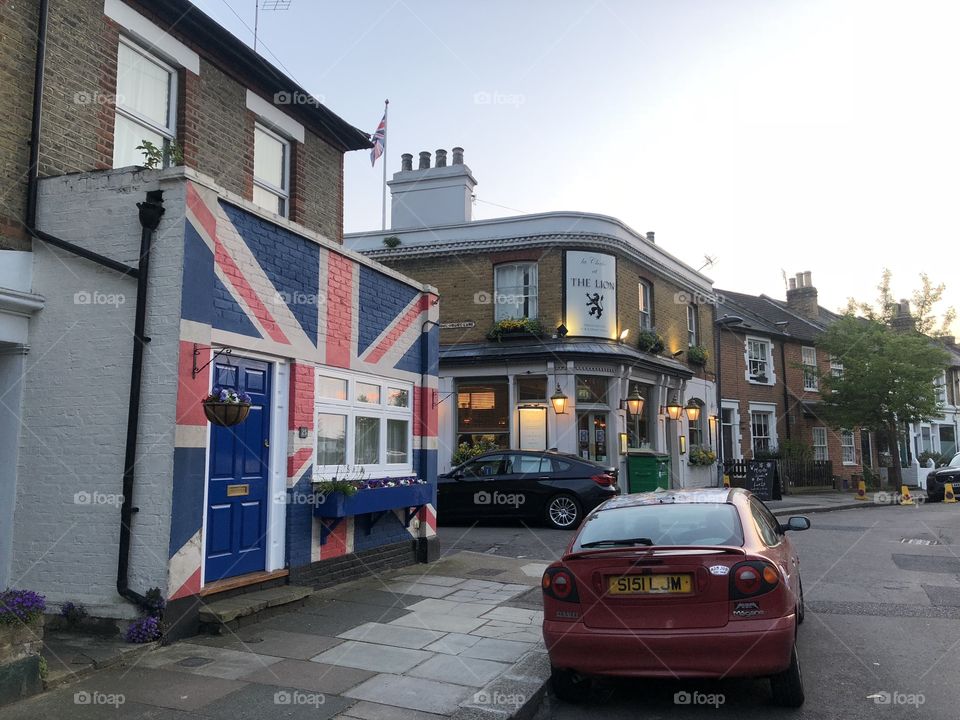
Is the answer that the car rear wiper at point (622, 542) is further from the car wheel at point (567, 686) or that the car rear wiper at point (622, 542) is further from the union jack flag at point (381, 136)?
the union jack flag at point (381, 136)

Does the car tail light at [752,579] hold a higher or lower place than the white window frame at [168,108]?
lower

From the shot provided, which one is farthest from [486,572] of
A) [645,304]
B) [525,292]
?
[645,304]

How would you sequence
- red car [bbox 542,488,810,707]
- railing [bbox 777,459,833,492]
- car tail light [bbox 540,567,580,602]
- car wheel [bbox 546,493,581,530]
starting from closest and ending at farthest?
red car [bbox 542,488,810,707] → car tail light [bbox 540,567,580,602] → car wheel [bbox 546,493,581,530] → railing [bbox 777,459,833,492]

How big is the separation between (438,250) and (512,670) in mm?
17170

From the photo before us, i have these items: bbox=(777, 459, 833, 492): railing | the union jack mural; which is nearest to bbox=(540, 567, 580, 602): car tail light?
the union jack mural

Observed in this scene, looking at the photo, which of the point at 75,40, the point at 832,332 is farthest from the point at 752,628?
the point at 832,332

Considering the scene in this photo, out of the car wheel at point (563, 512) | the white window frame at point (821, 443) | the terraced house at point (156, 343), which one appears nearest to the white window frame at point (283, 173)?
the terraced house at point (156, 343)

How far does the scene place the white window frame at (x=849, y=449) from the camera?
32.2 m

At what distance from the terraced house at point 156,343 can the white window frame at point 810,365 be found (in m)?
26.5

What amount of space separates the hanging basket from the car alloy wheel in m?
9.28

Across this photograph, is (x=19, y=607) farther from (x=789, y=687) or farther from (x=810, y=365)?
(x=810, y=365)

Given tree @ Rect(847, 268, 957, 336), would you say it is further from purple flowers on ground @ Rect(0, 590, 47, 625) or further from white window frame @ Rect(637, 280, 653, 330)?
purple flowers on ground @ Rect(0, 590, 47, 625)

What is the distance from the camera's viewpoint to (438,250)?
2181cm

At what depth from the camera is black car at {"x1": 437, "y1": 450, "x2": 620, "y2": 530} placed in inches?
578
